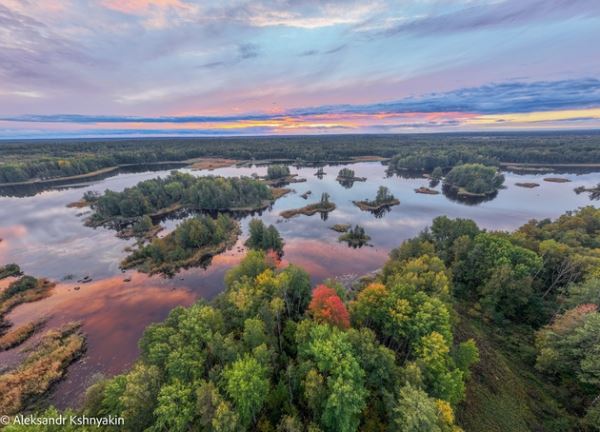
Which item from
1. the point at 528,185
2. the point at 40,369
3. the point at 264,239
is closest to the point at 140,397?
the point at 40,369

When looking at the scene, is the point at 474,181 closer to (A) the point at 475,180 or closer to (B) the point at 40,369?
(A) the point at 475,180

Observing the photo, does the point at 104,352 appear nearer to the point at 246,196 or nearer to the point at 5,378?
the point at 5,378

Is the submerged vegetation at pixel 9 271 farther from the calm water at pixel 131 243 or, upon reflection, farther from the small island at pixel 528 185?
the small island at pixel 528 185

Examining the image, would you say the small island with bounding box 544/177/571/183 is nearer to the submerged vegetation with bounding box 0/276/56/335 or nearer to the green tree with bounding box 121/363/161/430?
the green tree with bounding box 121/363/161/430

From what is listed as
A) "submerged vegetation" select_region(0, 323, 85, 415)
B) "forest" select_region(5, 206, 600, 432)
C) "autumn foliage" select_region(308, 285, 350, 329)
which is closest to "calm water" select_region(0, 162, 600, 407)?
"submerged vegetation" select_region(0, 323, 85, 415)

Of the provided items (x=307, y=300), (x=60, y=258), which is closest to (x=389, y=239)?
(x=307, y=300)

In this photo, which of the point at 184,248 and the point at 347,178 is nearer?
the point at 184,248
